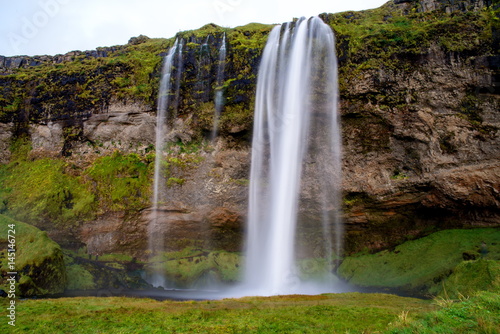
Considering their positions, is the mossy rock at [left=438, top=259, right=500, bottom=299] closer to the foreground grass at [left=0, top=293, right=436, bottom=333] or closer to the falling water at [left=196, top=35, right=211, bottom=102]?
the foreground grass at [left=0, top=293, right=436, bottom=333]

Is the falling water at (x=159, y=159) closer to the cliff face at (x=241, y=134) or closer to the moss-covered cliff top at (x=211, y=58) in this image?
the cliff face at (x=241, y=134)

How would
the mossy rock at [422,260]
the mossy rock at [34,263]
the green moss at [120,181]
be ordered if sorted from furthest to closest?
the green moss at [120,181] < the mossy rock at [422,260] < the mossy rock at [34,263]

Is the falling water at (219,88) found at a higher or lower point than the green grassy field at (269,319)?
higher

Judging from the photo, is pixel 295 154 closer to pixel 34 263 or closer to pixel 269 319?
pixel 269 319

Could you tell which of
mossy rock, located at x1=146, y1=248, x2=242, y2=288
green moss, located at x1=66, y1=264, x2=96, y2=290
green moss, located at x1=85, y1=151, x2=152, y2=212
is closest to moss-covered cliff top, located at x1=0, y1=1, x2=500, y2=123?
green moss, located at x1=85, y1=151, x2=152, y2=212

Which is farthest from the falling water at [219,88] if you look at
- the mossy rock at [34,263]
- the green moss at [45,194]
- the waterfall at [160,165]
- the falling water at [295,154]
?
the mossy rock at [34,263]

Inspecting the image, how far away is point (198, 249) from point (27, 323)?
2083cm

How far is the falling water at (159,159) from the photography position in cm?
3200

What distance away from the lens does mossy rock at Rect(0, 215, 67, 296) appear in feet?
74.2

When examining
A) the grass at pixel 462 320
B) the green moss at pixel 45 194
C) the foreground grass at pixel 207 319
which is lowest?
the foreground grass at pixel 207 319

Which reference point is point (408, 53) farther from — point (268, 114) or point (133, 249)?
point (133, 249)

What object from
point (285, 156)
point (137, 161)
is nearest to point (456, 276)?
point (285, 156)

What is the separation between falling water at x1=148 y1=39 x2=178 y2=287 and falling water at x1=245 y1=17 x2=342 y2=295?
893 centimetres

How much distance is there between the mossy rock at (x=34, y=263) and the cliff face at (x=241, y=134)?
5662 mm
